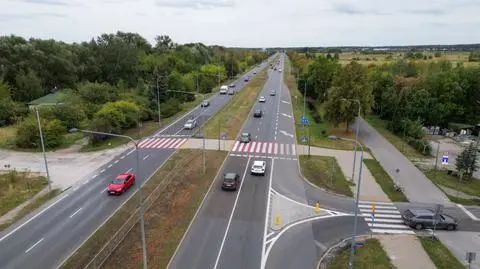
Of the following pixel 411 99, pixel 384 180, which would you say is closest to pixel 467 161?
pixel 384 180

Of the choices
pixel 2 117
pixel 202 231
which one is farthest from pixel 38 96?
pixel 202 231

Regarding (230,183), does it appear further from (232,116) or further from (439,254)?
(232,116)

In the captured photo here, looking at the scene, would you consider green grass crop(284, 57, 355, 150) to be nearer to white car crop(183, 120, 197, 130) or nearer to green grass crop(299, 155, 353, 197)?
green grass crop(299, 155, 353, 197)

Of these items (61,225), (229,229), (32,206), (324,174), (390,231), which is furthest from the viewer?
(324,174)

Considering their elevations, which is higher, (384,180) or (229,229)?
(384,180)

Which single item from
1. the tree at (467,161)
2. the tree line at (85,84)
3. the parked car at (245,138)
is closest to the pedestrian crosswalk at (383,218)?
the tree at (467,161)
